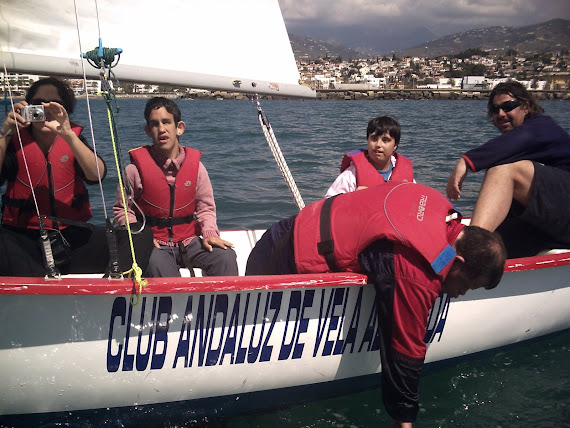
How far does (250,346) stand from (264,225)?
418 centimetres

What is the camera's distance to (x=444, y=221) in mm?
2363

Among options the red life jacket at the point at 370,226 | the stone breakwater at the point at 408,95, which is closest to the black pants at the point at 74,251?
the red life jacket at the point at 370,226

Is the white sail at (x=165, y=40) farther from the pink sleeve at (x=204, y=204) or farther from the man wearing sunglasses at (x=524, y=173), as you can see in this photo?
the man wearing sunglasses at (x=524, y=173)

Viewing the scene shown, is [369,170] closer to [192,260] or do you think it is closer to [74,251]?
[192,260]

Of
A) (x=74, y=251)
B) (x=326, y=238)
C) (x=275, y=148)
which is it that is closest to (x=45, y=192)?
(x=74, y=251)

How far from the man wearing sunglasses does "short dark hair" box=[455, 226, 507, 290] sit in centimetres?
75

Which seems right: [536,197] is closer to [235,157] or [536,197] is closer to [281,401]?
[281,401]

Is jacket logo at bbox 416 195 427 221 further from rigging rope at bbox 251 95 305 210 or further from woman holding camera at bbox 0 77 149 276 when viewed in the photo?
rigging rope at bbox 251 95 305 210

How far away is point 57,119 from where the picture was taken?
8.17ft

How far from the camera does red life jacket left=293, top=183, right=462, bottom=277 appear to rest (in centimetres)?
226

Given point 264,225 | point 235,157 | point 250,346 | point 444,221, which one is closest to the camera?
point 444,221

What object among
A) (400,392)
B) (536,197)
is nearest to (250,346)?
(400,392)

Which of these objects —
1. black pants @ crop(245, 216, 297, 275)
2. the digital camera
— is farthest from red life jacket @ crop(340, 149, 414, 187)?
the digital camera

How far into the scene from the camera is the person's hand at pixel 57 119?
2.45m
